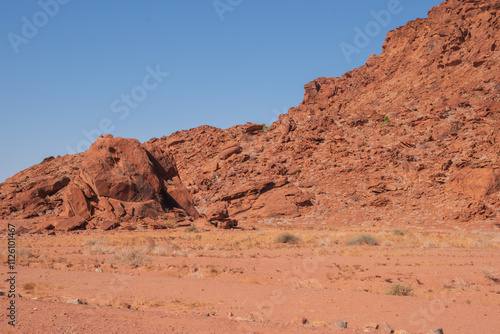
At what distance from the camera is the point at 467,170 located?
32.3 m

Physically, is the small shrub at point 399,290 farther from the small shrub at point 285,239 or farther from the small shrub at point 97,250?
the small shrub at point 97,250

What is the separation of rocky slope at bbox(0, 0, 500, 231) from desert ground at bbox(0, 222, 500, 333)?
12306 millimetres

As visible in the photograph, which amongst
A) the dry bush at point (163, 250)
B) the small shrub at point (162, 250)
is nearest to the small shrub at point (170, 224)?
the dry bush at point (163, 250)

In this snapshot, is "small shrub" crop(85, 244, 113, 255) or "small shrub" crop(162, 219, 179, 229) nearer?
"small shrub" crop(85, 244, 113, 255)

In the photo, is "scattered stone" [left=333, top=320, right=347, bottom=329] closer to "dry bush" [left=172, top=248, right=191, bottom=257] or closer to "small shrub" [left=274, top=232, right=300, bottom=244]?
"dry bush" [left=172, top=248, right=191, bottom=257]

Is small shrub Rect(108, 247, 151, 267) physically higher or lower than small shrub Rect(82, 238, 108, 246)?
lower

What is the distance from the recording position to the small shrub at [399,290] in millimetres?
10589

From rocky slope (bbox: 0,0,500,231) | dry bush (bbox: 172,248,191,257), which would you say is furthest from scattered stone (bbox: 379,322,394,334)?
rocky slope (bbox: 0,0,500,231)

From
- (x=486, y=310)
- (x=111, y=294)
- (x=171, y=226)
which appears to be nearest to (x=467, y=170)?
(x=171, y=226)

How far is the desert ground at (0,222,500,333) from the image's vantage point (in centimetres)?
683

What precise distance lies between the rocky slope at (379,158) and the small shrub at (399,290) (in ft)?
68.9

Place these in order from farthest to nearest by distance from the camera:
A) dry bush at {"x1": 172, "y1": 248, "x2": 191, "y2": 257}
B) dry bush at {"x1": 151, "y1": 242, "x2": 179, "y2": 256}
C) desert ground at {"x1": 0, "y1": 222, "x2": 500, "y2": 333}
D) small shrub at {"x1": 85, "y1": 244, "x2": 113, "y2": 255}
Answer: small shrub at {"x1": 85, "y1": 244, "x2": 113, "y2": 255} < dry bush at {"x1": 151, "y1": 242, "x2": 179, "y2": 256} < dry bush at {"x1": 172, "y1": 248, "x2": 191, "y2": 257} < desert ground at {"x1": 0, "y1": 222, "x2": 500, "y2": 333}

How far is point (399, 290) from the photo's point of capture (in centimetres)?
1063

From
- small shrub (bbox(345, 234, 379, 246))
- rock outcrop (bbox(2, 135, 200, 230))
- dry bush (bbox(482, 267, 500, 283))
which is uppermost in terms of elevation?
rock outcrop (bbox(2, 135, 200, 230))
